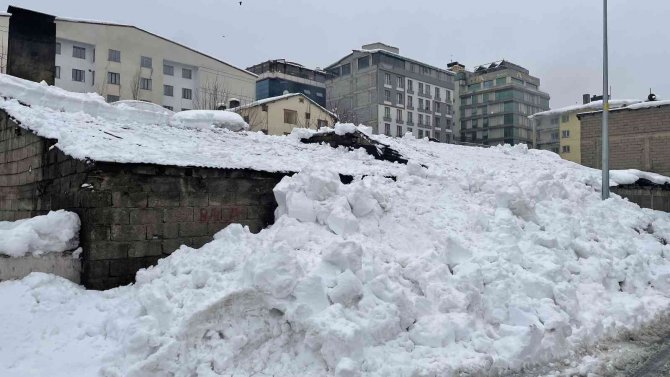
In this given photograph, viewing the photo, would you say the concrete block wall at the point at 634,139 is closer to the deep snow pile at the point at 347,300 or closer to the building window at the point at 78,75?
the deep snow pile at the point at 347,300

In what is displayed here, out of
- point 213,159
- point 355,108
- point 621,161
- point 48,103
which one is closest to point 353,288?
point 213,159

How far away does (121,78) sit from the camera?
38.1m

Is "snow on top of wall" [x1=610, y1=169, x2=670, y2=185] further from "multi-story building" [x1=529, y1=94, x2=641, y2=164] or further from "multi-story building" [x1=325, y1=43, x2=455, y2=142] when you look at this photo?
"multi-story building" [x1=325, y1=43, x2=455, y2=142]

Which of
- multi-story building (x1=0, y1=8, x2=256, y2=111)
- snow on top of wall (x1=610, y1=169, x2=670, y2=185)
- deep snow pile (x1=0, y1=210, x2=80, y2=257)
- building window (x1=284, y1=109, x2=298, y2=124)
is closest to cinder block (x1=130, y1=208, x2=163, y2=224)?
deep snow pile (x1=0, y1=210, x2=80, y2=257)

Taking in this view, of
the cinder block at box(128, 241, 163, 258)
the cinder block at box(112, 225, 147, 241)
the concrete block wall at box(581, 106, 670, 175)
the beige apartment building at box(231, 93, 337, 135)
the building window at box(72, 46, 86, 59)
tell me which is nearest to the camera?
the cinder block at box(112, 225, 147, 241)

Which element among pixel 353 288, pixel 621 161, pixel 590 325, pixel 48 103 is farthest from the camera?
pixel 621 161

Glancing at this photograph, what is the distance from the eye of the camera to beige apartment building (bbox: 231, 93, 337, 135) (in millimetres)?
31078

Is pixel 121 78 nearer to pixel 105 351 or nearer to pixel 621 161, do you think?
pixel 621 161

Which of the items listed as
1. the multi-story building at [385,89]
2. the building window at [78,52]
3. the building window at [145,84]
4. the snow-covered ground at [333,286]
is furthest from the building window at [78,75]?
the snow-covered ground at [333,286]

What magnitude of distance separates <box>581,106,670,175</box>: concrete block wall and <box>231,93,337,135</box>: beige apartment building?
1640 centimetres

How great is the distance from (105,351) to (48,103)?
565 centimetres

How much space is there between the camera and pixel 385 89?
53906 mm

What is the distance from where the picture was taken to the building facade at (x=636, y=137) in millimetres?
20625

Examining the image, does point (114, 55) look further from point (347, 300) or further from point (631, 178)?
point (347, 300)
